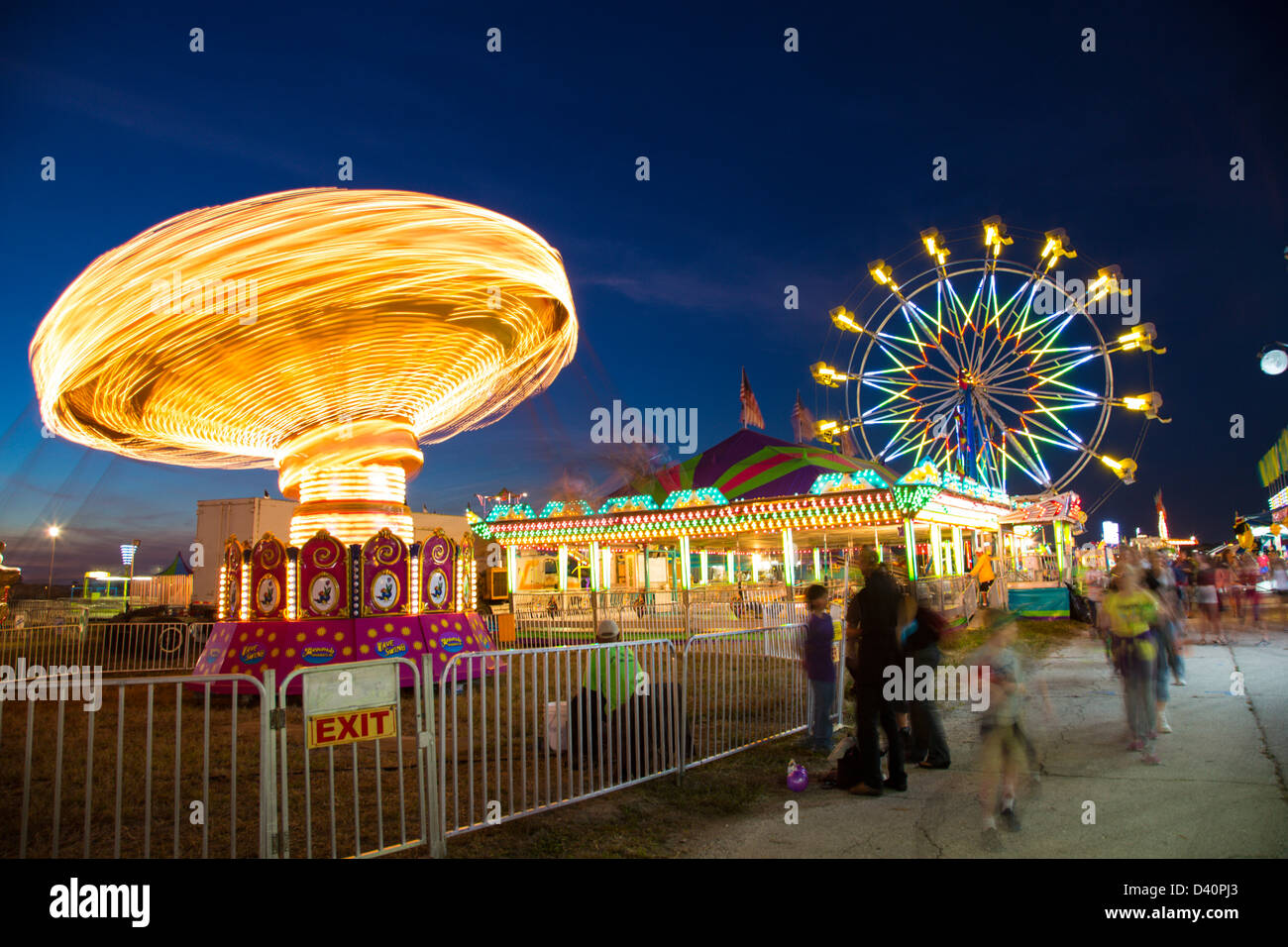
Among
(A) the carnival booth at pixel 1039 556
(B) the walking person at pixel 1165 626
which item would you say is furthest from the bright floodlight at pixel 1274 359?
(A) the carnival booth at pixel 1039 556

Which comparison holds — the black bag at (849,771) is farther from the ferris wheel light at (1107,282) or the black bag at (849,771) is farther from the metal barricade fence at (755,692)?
the ferris wheel light at (1107,282)

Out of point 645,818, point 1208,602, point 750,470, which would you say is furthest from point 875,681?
point 750,470

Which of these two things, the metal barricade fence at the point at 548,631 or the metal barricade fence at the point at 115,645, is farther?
the metal barricade fence at the point at 548,631

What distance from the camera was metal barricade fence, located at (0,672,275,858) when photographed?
3.87 m

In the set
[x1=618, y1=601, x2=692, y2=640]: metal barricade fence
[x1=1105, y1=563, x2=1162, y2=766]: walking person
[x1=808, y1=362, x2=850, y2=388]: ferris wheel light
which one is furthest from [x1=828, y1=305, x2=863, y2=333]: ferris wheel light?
[x1=1105, y1=563, x2=1162, y2=766]: walking person

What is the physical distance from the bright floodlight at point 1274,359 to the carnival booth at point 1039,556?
256 inches

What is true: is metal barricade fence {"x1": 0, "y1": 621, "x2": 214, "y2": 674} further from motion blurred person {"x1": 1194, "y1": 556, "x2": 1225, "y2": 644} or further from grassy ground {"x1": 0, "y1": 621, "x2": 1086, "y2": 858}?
motion blurred person {"x1": 1194, "y1": 556, "x2": 1225, "y2": 644}

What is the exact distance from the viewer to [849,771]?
234 inches

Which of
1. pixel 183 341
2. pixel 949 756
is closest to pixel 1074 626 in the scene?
pixel 949 756

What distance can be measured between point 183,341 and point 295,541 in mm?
3617

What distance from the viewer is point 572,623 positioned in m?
21.3

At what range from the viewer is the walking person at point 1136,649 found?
6.65 metres
